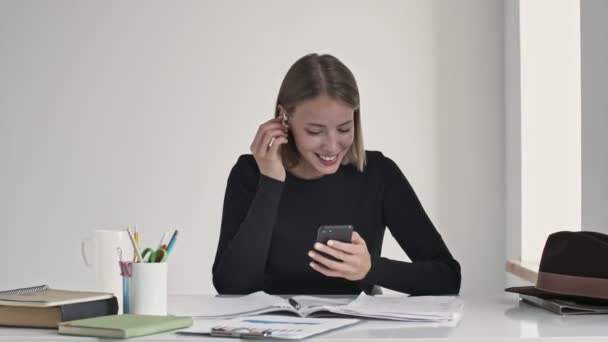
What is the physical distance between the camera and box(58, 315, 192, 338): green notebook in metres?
1.16

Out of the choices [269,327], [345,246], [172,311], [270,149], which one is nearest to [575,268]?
[345,246]

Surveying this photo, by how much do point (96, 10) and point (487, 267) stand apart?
2.26 m

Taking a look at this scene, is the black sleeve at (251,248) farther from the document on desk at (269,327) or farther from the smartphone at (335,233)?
the document on desk at (269,327)

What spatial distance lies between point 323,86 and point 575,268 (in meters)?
0.83

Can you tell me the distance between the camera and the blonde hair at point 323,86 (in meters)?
2.04

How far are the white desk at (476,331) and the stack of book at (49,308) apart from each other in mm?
19

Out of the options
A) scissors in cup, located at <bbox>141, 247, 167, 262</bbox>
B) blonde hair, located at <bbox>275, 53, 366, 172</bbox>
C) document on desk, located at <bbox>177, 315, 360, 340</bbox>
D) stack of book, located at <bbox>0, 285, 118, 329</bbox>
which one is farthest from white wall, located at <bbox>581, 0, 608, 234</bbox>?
stack of book, located at <bbox>0, 285, 118, 329</bbox>

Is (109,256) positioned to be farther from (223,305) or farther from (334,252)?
(334,252)

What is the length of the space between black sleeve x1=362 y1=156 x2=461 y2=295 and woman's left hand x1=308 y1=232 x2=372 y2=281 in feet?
0.37

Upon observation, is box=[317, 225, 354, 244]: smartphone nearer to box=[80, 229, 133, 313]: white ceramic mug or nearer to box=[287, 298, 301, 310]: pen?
box=[287, 298, 301, 310]: pen

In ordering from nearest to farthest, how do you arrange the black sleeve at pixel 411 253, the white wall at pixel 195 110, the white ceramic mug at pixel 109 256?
the white ceramic mug at pixel 109 256 < the black sleeve at pixel 411 253 < the white wall at pixel 195 110

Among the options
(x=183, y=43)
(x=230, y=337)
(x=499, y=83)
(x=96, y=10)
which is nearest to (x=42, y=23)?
(x=96, y=10)

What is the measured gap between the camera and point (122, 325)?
1.18 m

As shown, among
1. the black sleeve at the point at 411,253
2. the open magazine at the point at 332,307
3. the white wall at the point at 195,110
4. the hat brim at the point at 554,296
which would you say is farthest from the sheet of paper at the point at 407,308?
the white wall at the point at 195,110
